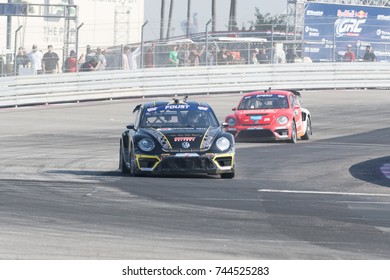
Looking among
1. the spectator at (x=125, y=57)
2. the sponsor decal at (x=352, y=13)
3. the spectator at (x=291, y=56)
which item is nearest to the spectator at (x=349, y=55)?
the spectator at (x=291, y=56)

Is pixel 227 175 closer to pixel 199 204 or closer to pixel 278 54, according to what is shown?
pixel 199 204

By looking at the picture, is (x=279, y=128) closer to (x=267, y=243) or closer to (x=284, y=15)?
(x=267, y=243)

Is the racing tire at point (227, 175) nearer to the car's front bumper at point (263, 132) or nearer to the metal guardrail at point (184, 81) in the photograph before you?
the car's front bumper at point (263, 132)

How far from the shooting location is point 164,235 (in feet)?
34.8

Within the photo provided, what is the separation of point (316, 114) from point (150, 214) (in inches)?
841

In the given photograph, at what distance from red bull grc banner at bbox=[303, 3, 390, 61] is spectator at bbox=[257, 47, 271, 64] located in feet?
7.66

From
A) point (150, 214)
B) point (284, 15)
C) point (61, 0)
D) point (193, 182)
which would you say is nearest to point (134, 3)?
point (61, 0)

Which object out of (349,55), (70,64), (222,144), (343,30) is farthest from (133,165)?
(343,30)

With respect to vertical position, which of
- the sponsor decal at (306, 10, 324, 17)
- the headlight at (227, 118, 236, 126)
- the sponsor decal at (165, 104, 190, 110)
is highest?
the sponsor decal at (306, 10, 324, 17)

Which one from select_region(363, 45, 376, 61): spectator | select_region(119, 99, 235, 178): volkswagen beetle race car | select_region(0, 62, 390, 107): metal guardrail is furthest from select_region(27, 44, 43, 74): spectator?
select_region(119, 99, 235, 178): volkswagen beetle race car

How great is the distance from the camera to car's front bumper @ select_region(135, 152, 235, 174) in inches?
645

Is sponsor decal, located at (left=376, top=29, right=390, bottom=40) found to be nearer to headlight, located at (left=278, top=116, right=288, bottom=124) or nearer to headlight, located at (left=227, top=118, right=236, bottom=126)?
headlight, located at (left=227, top=118, right=236, bottom=126)

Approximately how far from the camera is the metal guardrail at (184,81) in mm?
34656

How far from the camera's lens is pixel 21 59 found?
34.7 m
